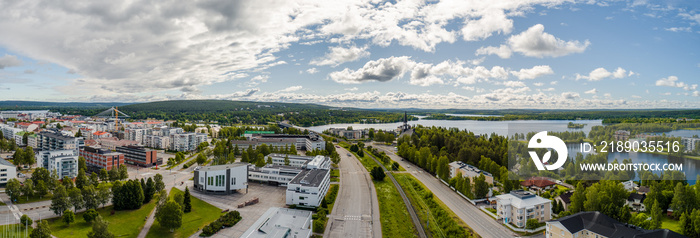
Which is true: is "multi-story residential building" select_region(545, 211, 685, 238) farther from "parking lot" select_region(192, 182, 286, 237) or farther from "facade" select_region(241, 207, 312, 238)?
"parking lot" select_region(192, 182, 286, 237)

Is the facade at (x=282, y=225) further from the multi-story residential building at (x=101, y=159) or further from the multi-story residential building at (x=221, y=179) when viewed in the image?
the multi-story residential building at (x=101, y=159)

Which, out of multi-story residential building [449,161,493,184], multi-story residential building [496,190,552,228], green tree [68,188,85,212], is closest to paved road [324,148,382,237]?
multi-story residential building [449,161,493,184]

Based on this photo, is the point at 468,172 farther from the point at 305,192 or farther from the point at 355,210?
the point at 305,192

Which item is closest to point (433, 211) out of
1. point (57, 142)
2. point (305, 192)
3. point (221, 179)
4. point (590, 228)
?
point (590, 228)

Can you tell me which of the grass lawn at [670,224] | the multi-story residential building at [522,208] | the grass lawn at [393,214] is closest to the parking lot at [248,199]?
the grass lawn at [393,214]

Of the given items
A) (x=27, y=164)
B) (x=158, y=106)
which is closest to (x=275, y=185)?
(x=27, y=164)

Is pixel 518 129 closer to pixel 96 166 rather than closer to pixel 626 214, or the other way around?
pixel 626 214
